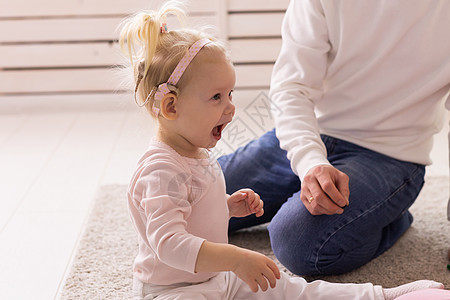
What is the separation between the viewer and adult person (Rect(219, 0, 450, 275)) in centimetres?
119

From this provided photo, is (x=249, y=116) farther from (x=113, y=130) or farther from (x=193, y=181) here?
(x=193, y=181)

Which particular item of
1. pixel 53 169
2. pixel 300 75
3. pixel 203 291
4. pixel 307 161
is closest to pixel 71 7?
pixel 53 169

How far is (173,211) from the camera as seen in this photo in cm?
87

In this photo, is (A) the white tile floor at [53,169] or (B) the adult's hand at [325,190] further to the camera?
(A) the white tile floor at [53,169]

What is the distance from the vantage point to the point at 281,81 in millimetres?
1324

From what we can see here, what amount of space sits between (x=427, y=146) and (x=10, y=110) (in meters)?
1.87

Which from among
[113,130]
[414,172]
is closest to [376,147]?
[414,172]

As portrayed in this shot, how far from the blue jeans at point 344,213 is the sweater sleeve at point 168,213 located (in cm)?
35

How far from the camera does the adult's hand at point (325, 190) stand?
1093 millimetres

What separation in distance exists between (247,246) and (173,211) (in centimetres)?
54

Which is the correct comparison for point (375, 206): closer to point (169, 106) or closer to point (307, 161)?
point (307, 161)

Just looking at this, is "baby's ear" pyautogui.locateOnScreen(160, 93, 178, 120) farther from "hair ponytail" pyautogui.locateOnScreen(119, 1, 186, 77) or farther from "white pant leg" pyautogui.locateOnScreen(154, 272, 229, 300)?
"white pant leg" pyautogui.locateOnScreen(154, 272, 229, 300)

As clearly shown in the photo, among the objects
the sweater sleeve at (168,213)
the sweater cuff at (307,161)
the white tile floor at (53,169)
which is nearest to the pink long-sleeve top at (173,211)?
the sweater sleeve at (168,213)

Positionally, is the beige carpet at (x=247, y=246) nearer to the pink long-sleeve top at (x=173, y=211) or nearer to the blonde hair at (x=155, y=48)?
the pink long-sleeve top at (x=173, y=211)
